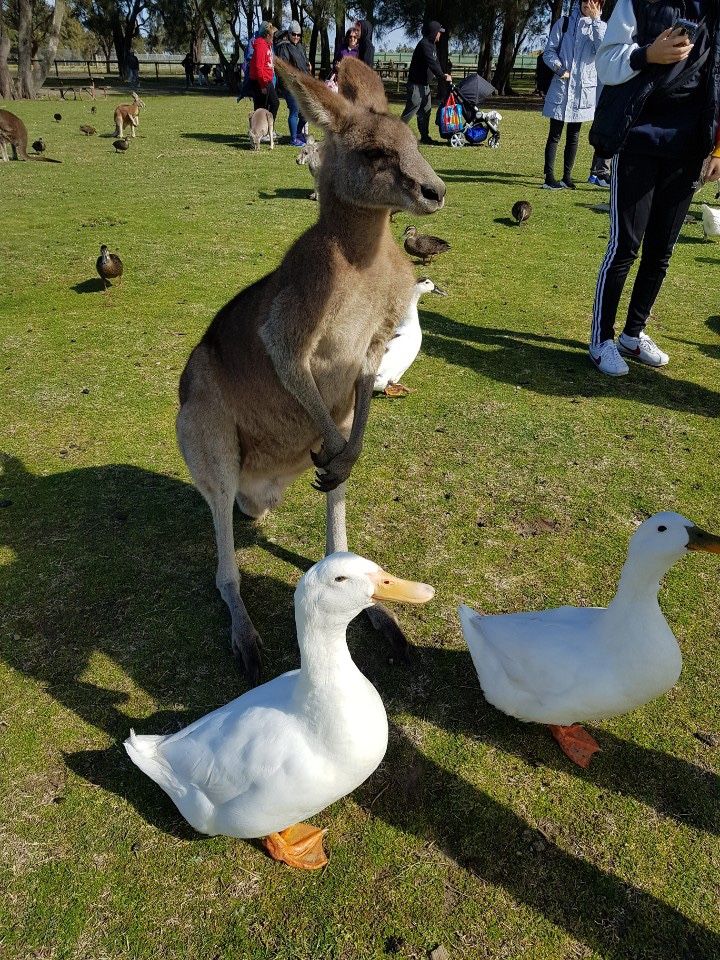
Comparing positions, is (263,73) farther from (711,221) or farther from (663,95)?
(663,95)

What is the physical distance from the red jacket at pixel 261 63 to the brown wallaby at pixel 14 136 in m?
3.84

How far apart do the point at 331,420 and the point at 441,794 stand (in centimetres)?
124

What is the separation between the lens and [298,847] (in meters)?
1.92

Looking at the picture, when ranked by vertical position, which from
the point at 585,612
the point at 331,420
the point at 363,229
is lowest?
the point at 585,612

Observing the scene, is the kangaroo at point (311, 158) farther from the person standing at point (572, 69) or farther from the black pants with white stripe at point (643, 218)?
the person standing at point (572, 69)

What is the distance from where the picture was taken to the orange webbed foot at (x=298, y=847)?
1.89 metres

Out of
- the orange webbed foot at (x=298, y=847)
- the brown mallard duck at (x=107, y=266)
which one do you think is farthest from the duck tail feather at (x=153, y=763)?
the brown mallard duck at (x=107, y=266)

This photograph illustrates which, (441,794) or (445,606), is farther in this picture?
(445,606)

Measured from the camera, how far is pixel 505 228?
8.11m

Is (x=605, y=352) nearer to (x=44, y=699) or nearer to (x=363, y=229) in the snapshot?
(x=363, y=229)

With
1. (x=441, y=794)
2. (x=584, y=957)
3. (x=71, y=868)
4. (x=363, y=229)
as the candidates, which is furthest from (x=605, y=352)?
(x=71, y=868)

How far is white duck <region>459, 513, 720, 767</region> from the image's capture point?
202cm

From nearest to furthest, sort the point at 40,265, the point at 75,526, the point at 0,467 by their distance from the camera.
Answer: the point at 75,526 < the point at 0,467 < the point at 40,265

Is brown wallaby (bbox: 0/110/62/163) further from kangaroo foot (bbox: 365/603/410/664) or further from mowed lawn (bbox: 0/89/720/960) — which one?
kangaroo foot (bbox: 365/603/410/664)
